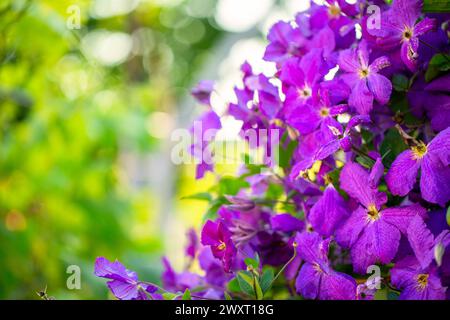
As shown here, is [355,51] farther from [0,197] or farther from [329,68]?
[0,197]

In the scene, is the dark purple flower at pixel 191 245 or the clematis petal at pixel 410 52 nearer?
the clematis petal at pixel 410 52

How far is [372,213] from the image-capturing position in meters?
0.46

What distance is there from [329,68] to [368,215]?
0.49 ft

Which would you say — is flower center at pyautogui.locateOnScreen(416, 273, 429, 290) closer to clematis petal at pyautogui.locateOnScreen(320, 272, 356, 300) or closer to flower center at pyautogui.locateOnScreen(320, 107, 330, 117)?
clematis petal at pyautogui.locateOnScreen(320, 272, 356, 300)

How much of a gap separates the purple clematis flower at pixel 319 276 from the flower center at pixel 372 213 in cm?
4

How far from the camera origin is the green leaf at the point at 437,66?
49 cm

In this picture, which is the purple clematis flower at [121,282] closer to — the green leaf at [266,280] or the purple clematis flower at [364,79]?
the green leaf at [266,280]

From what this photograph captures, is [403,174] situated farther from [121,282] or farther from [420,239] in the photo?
→ [121,282]

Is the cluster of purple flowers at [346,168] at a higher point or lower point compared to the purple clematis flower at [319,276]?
higher

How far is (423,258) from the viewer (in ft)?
1.33

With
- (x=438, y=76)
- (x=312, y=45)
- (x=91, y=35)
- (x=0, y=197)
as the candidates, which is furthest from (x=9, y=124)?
(x=91, y=35)

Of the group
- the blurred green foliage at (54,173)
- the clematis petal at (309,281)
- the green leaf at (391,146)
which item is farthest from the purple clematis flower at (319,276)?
the blurred green foliage at (54,173)

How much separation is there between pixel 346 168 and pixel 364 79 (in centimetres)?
8

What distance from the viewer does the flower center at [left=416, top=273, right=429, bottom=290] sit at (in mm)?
425
